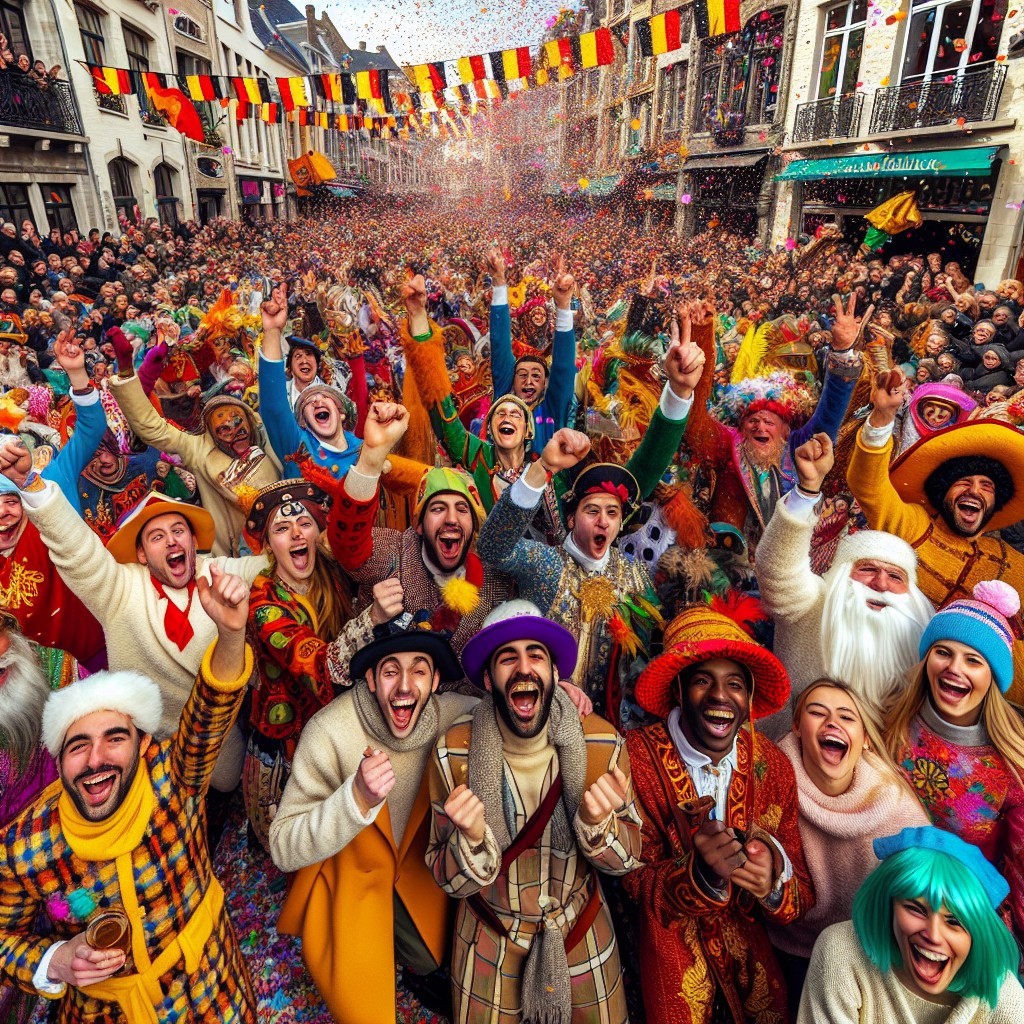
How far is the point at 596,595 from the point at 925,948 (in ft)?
4.55

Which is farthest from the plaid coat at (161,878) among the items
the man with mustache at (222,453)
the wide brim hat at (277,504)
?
the man with mustache at (222,453)

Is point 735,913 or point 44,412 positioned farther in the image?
point 44,412

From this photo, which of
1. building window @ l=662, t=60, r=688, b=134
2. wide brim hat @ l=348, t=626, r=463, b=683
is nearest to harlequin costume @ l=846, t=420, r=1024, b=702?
wide brim hat @ l=348, t=626, r=463, b=683

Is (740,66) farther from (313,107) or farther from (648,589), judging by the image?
(648,589)

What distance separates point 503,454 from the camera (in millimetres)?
→ 3373

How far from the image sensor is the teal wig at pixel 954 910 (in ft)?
4.46

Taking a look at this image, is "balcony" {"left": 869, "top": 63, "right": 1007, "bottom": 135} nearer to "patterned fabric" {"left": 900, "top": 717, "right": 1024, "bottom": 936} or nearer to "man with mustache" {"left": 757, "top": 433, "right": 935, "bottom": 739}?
"man with mustache" {"left": 757, "top": 433, "right": 935, "bottom": 739}

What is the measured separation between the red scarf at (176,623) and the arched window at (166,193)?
529 cm

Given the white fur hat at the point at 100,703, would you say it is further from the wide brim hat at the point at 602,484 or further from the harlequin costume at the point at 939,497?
the harlequin costume at the point at 939,497

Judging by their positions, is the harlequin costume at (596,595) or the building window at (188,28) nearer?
the harlequin costume at (596,595)

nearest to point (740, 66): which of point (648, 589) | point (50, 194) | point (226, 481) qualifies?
point (648, 589)

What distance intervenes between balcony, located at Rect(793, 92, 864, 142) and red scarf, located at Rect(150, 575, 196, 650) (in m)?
6.00

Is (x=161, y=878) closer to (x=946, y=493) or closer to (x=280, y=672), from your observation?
(x=280, y=672)

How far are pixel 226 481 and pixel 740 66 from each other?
5.47 m
